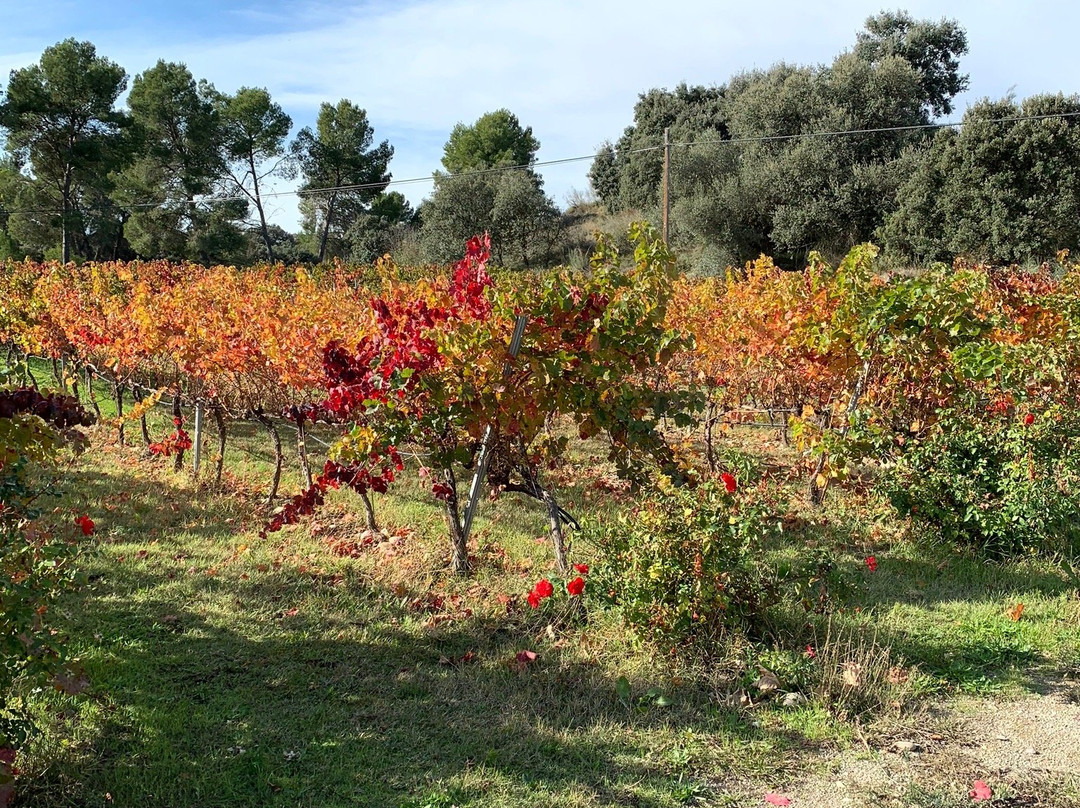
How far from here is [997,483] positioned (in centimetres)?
440

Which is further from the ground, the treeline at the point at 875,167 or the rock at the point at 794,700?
the treeline at the point at 875,167

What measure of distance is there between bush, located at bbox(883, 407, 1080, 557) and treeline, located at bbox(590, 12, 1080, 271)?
1651 cm

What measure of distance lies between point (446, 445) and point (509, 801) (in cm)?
194

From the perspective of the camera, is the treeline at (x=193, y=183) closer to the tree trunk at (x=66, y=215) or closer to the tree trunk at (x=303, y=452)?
the tree trunk at (x=66, y=215)

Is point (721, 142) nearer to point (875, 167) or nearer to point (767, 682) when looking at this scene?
point (875, 167)

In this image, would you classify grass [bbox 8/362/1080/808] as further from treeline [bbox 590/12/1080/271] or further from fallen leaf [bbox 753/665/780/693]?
treeline [bbox 590/12/1080/271]

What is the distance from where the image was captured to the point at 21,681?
2953mm

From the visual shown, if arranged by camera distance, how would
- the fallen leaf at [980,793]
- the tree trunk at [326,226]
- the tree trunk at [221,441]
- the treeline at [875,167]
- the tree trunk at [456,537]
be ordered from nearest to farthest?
the fallen leaf at [980,793], the tree trunk at [456,537], the tree trunk at [221,441], the treeline at [875,167], the tree trunk at [326,226]

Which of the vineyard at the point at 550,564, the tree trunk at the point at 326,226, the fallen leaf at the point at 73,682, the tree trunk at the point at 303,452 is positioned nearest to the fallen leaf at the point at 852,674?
the vineyard at the point at 550,564

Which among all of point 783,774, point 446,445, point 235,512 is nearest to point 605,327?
point 446,445

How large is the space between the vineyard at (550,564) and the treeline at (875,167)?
1493 centimetres

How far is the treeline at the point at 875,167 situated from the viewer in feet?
59.6

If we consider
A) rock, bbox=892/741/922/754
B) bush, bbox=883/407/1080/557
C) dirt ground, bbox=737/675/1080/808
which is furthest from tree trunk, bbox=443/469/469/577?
bush, bbox=883/407/1080/557

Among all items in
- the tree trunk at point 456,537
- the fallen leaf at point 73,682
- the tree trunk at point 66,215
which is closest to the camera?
the fallen leaf at point 73,682
